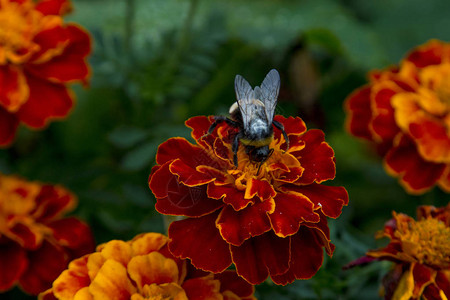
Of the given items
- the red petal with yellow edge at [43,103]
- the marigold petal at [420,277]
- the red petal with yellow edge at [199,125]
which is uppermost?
the red petal with yellow edge at [199,125]

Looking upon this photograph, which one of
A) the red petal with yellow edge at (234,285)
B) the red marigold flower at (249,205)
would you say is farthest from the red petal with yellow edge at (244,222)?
the red petal with yellow edge at (234,285)

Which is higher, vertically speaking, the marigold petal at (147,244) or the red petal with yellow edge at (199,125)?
the red petal with yellow edge at (199,125)

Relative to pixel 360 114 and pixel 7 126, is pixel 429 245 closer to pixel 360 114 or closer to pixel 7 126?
pixel 360 114

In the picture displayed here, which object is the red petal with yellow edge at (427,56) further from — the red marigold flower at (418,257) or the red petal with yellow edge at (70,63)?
the red petal with yellow edge at (70,63)

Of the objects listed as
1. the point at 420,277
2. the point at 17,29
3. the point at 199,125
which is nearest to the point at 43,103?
the point at 17,29

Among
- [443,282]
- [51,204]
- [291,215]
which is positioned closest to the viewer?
[291,215]

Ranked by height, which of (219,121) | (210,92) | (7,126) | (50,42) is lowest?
(210,92)
